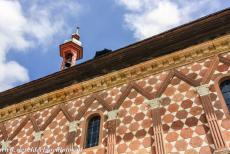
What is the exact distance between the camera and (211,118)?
24.4ft

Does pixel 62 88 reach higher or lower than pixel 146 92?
higher

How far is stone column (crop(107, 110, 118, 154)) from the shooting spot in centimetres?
830

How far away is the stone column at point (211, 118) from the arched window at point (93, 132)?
10.4 feet

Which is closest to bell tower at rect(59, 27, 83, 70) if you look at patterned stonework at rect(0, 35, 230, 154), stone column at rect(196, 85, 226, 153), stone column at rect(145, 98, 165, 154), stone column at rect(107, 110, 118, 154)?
patterned stonework at rect(0, 35, 230, 154)

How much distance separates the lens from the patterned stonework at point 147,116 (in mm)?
7527

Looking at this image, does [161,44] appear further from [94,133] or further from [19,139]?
[19,139]

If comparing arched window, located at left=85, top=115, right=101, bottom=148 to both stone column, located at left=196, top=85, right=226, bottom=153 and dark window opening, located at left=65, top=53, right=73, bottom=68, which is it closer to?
stone column, located at left=196, top=85, right=226, bottom=153

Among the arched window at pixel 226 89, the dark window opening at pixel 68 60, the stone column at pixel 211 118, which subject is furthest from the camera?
the dark window opening at pixel 68 60

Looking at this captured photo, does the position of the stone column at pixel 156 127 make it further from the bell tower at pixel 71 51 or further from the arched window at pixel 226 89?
the bell tower at pixel 71 51

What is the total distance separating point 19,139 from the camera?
1052cm

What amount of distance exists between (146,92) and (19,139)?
477 cm

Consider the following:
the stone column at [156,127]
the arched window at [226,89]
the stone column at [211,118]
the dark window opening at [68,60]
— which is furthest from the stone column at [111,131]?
the dark window opening at [68,60]

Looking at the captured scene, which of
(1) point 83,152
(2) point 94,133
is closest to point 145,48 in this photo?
(2) point 94,133

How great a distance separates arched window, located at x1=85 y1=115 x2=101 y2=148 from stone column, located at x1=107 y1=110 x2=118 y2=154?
464mm
